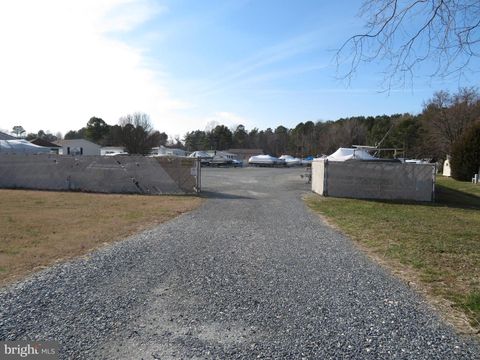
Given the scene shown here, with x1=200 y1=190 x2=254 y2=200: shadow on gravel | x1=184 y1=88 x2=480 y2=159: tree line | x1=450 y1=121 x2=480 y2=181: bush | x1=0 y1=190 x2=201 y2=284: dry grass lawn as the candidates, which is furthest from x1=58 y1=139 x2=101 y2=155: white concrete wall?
x1=450 y1=121 x2=480 y2=181: bush

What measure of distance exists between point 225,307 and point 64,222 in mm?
7448

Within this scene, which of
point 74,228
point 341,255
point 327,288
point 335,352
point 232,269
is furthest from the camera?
point 74,228

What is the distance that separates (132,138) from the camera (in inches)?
2921

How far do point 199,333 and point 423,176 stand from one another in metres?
17.4

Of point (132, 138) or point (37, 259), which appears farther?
point (132, 138)

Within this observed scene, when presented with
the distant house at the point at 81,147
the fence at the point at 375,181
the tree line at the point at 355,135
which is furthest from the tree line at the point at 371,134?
the distant house at the point at 81,147

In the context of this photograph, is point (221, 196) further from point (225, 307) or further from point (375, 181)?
point (225, 307)

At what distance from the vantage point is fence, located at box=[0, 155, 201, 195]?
1912 centimetres

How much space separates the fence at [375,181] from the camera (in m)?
18.8

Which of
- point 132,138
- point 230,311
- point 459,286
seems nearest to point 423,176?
point 459,286

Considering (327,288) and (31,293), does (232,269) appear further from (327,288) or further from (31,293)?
A: (31,293)

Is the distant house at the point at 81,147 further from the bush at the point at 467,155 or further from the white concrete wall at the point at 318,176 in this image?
the white concrete wall at the point at 318,176

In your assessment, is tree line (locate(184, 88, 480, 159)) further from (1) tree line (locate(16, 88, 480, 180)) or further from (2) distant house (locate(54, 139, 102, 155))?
(2) distant house (locate(54, 139, 102, 155))

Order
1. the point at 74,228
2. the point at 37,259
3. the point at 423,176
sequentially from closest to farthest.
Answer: the point at 37,259, the point at 74,228, the point at 423,176
